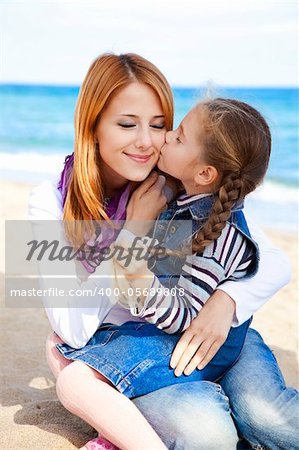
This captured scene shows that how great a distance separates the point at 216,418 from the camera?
2453mm

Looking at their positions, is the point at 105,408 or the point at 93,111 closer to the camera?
the point at 105,408

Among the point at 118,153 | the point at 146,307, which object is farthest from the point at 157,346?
the point at 118,153

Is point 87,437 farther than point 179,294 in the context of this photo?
Yes

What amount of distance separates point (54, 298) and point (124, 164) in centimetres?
61

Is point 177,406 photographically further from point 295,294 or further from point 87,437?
point 295,294

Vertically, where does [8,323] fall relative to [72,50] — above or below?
below

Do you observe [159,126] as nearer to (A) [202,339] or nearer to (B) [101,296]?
(B) [101,296]

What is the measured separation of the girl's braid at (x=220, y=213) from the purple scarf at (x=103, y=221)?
446 mm

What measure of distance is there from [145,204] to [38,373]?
4.21 feet

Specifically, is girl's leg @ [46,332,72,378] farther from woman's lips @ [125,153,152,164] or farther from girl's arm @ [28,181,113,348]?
woman's lips @ [125,153,152,164]

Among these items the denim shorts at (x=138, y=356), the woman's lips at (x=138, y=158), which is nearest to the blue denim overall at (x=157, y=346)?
the denim shorts at (x=138, y=356)

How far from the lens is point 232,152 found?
2504mm

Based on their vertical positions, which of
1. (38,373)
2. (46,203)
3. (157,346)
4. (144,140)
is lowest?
(38,373)

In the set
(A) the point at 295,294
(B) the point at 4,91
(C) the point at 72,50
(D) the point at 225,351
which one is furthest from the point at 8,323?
(B) the point at 4,91
